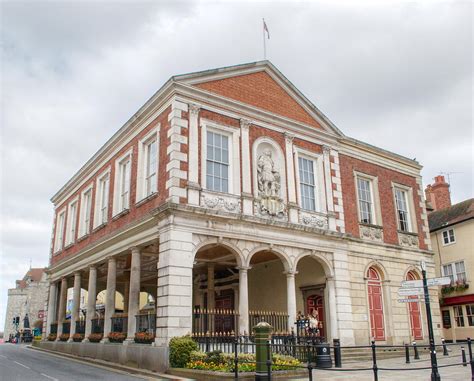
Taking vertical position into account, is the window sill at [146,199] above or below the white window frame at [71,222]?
below

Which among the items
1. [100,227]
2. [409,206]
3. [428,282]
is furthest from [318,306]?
[100,227]

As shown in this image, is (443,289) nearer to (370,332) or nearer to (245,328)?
(370,332)

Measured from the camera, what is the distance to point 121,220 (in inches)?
766

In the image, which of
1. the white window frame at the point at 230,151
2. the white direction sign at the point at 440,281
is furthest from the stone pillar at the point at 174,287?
the white direction sign at the point at 440,281

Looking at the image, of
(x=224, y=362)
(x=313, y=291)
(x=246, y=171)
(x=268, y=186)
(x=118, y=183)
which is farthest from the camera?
(x=118, y=183)

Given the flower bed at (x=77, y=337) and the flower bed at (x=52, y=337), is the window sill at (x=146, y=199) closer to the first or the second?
the flower bed at (x=77, y=337)

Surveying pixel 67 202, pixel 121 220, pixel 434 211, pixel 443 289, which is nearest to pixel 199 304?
pixel 121 220

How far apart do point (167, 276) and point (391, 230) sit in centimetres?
1259

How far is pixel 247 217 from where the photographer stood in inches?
666

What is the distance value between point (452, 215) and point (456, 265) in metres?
3.36

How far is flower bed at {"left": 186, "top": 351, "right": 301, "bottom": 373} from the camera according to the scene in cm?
1257

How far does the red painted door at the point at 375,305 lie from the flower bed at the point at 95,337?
11.4 metres

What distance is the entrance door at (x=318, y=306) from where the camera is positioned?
20.1 meters

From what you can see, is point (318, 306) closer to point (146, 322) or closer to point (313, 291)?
point (313, 291)
